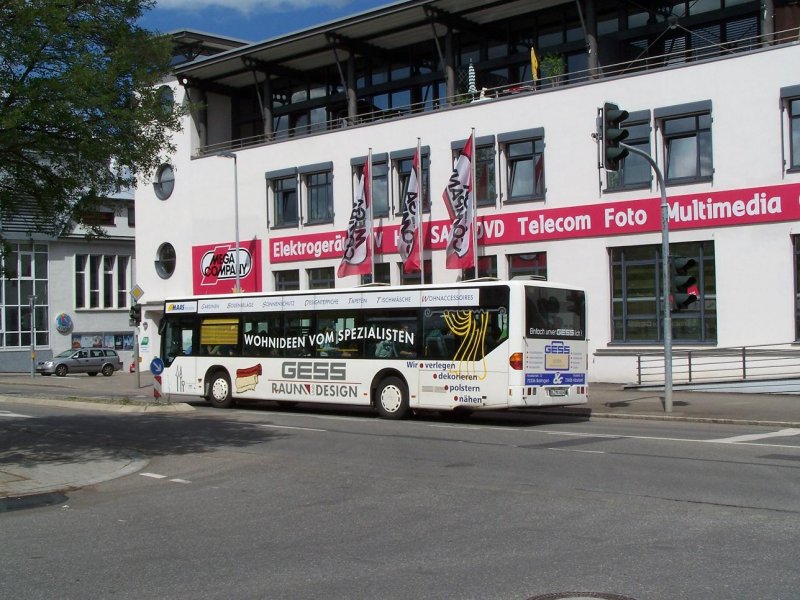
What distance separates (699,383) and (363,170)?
15.3m

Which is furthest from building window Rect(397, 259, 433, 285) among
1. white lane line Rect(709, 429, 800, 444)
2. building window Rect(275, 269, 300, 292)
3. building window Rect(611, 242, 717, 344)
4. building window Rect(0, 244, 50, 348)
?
building window Rect(0, 244, 50, 348)

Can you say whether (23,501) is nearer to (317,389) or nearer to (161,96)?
(161,96)

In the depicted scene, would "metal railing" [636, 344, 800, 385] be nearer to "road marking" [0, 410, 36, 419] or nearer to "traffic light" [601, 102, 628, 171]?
"traffic light" [601, 102, 628, 171]

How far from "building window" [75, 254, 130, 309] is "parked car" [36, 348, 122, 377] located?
1187 centimetres

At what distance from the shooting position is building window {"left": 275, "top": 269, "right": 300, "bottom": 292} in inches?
1518

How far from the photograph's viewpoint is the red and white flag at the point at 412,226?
32875 mm

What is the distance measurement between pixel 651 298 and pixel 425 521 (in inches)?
828

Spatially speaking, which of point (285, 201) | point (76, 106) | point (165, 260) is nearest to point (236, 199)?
point (285, 201)

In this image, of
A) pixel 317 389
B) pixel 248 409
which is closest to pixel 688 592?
pixel 317 389

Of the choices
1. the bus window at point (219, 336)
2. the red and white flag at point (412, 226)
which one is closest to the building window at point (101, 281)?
the red and white flag at point (412, 226)

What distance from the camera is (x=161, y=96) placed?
1387cm

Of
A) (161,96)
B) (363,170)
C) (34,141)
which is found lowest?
(34,141)

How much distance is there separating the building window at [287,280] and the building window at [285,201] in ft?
6.65

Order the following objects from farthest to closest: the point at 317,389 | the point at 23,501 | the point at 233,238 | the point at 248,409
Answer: the point at 233,238 < the point at 248,409 < the point at 317,389 < the point at 23,501
